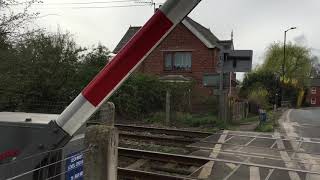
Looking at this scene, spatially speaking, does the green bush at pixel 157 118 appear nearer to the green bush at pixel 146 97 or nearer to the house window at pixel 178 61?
the green bush at pixel 146 97

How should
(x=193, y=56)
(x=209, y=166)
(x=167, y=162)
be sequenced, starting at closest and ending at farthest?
1. (x=209, y=166)
2. (x=167, y=162)
3. (x=193, y=56)

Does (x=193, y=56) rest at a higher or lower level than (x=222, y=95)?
higher

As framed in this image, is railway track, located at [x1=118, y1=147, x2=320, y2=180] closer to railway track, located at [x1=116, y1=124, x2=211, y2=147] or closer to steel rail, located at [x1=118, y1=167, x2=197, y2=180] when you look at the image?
steel rail, located at [x1=118, y1=167, x2=197, y2=180]

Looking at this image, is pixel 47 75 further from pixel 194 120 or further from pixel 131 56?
pixel 131 56

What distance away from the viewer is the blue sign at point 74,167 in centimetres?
387

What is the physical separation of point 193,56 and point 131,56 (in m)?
32.6

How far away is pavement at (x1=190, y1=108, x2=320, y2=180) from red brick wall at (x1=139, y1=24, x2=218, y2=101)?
64.3 ft

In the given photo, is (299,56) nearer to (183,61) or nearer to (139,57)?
(183,61)

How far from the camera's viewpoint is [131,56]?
2.96 meters

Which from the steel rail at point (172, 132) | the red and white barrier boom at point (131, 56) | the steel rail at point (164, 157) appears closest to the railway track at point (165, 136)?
the steel rail at point (172, 132)

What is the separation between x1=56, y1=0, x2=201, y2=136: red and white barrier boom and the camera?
2928mm

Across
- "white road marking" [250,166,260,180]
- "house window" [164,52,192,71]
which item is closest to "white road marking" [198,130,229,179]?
"white road marking" [250,166,260,180]

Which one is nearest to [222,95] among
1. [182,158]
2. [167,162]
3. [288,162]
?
[288,162]

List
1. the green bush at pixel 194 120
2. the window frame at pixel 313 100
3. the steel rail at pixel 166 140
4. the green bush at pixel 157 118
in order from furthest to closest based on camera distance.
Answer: the window frame at pixel 313 100 → the green bush at pixel 157 118 → the green bush at pixel 194 120 → the steel rail at pixel 166 140
